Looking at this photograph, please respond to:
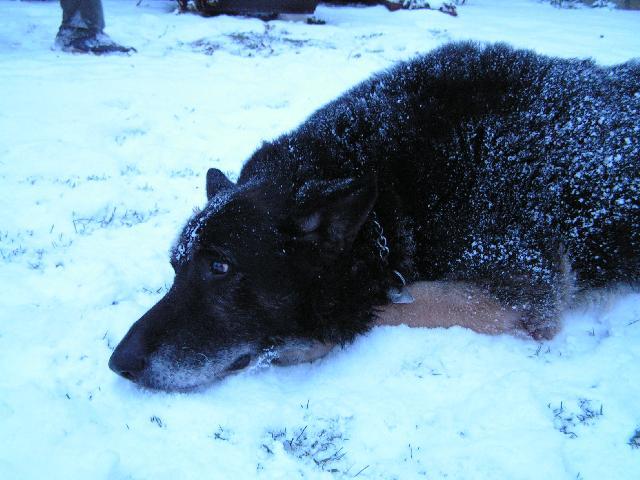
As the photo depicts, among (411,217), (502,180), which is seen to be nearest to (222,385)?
(411,217)

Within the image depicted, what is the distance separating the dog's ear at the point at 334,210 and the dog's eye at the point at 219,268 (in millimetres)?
469

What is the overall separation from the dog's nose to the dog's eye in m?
0.62

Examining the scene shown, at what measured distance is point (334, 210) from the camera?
263cm

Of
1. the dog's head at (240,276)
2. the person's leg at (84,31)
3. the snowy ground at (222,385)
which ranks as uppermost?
the person's leg at (84,31)

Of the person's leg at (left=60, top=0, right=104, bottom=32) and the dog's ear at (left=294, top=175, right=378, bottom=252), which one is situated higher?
the person's leg at (left=60, top=0, right=104, bottom=32)

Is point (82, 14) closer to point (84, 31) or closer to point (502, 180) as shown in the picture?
point (84, 31)

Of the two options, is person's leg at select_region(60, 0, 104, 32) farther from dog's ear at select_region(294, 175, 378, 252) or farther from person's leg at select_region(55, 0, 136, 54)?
dog's ear at select_region(294, 175, 378, 252)

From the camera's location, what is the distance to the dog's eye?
2.68 m

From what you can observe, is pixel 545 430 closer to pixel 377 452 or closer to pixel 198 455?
pixel 377 452

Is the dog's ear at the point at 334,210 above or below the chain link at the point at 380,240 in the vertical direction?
above

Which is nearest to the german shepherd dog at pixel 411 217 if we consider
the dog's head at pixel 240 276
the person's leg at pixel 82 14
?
the dog's head at pixel 240 276

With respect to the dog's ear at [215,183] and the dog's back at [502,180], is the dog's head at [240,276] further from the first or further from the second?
the dog's ear at [215,183]

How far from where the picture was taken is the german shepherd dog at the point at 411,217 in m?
2.69

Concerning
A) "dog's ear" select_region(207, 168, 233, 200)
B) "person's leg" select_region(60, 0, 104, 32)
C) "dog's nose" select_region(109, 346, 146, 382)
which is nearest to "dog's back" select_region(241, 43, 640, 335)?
"dog's ear" select_region(207, 168, 233, 200)
